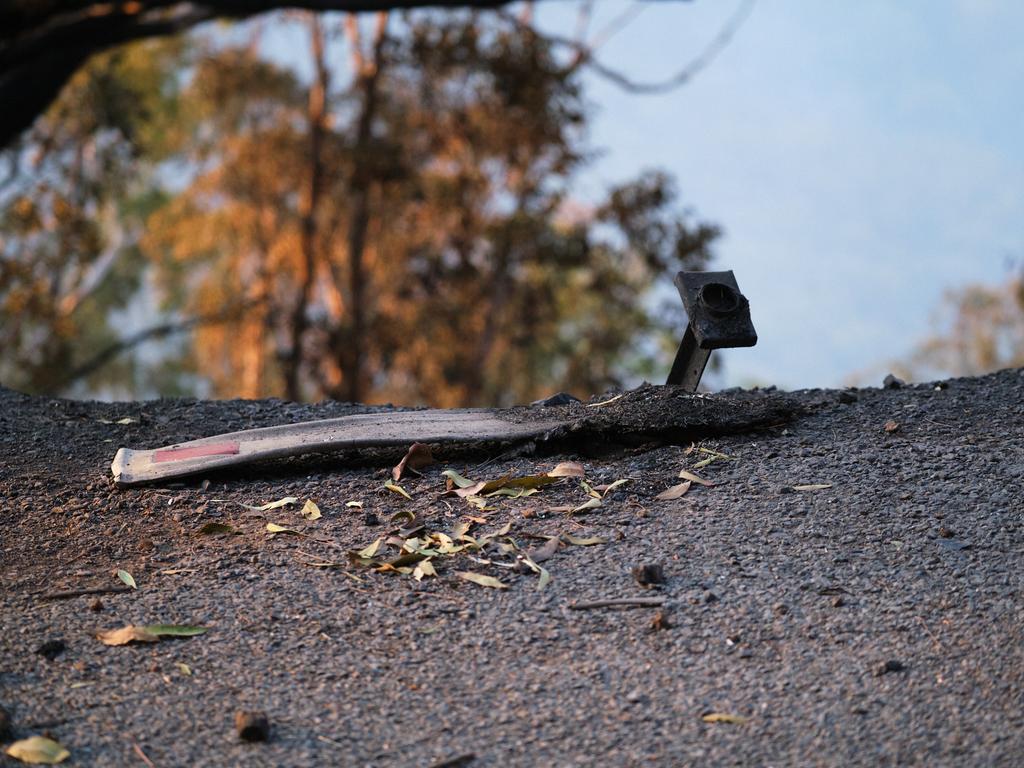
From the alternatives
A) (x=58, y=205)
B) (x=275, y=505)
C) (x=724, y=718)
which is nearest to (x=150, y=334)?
(x=58, y=205)

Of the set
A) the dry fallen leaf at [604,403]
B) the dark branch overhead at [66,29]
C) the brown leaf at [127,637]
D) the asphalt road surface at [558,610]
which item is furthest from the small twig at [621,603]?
the dark branch overhead at [66,29]

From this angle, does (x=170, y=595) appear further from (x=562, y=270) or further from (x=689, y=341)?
(x=562, y=270)

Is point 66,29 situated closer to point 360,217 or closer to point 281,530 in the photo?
point 360,217

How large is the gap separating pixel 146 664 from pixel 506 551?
0.76 meters

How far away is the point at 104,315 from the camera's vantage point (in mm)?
18672

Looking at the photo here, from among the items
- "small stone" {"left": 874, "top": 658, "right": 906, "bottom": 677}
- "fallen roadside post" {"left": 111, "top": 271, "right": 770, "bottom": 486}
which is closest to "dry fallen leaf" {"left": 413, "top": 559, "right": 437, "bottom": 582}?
"fallen roadside post" {"left": 111, "top": 271, "right": 770, "bottom": 486}

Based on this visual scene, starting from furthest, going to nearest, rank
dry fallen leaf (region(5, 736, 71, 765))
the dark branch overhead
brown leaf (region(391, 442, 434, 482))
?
the dark branch overhead < brown leaf (region(391, 442, 434, 482)) < dry fallen leaf (region(5, 736, 71, 765))

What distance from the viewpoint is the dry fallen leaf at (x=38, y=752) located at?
1881 mm

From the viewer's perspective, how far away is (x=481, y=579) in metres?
2.43

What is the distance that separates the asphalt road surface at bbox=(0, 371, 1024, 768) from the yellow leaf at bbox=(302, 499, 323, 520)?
0.07 feet

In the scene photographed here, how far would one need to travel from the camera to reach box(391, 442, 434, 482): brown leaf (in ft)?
9.89

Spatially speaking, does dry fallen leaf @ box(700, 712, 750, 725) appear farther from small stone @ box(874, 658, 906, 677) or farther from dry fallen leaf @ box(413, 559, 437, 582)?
dry fallen leaf @ box(413, 559, 437, 582)

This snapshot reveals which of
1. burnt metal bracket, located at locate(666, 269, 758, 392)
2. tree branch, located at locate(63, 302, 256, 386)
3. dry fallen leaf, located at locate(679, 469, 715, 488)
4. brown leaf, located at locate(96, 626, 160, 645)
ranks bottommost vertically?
tree branch, located at locate(63, 302, 256, 386)

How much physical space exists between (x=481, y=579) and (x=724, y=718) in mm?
636
